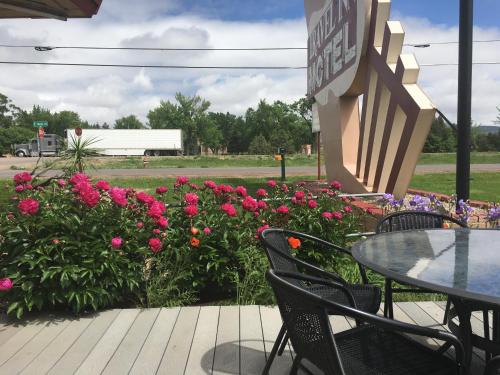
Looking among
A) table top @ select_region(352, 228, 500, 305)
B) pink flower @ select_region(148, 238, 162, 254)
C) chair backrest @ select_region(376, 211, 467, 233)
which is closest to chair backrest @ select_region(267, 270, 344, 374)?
table top @ select_region(352, 228, 500, 305)

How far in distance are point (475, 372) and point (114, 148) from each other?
48.1m

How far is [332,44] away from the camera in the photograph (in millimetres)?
10469

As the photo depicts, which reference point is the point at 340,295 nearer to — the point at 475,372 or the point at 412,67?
the point at 475,372

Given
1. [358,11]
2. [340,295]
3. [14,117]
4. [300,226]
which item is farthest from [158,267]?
[14,117]

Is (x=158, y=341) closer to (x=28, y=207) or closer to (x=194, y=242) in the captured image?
(x=194, y=242)

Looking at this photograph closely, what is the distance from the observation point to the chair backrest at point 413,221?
134 inches

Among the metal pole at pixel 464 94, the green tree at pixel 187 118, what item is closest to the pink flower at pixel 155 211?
the metal pole at pixel 464 94

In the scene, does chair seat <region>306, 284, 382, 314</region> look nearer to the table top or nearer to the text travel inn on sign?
the table top

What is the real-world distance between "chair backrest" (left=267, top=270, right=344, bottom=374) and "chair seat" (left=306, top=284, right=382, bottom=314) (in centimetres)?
71

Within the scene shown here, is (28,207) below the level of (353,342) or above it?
above

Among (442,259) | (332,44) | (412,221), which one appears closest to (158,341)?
(442,259)

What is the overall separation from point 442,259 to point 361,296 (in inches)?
20.4

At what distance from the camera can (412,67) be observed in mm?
6816

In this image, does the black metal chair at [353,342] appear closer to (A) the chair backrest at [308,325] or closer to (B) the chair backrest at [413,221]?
(A) the chair backrest at [308,325]
